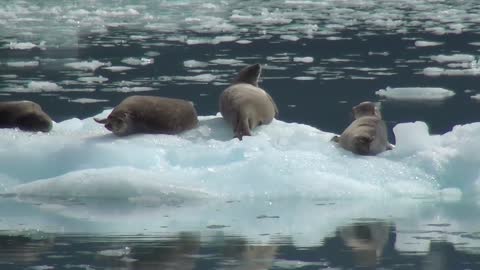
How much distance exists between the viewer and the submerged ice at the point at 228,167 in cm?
699

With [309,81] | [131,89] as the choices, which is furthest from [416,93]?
[131,89]

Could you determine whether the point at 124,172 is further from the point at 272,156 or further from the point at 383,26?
the point at 383,26

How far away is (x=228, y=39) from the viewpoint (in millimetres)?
17875

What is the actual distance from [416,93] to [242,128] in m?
4.82

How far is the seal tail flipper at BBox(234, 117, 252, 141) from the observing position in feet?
25.7

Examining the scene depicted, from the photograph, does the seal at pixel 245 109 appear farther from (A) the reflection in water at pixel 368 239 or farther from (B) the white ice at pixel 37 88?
(B) the white ice at pixel 37 88

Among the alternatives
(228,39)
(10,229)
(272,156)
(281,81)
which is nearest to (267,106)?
(272,156)

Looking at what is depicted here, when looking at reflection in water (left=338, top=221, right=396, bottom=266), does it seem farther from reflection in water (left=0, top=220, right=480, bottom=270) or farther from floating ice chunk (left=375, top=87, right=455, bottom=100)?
floating ice chunk (left=375, top=87, right=455, bottom=100)

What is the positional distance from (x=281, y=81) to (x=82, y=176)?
675cm

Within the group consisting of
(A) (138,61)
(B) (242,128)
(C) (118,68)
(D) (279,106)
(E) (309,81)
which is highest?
(A) (138,61)

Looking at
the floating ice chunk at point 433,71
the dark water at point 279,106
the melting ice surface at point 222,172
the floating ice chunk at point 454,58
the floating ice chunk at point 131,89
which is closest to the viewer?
the dark water at point 279,106

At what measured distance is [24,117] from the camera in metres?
8.18

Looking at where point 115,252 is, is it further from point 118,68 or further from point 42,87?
point 118,68

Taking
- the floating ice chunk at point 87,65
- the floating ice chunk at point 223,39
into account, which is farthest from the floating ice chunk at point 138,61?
the floating ice chunk at point 223,39
